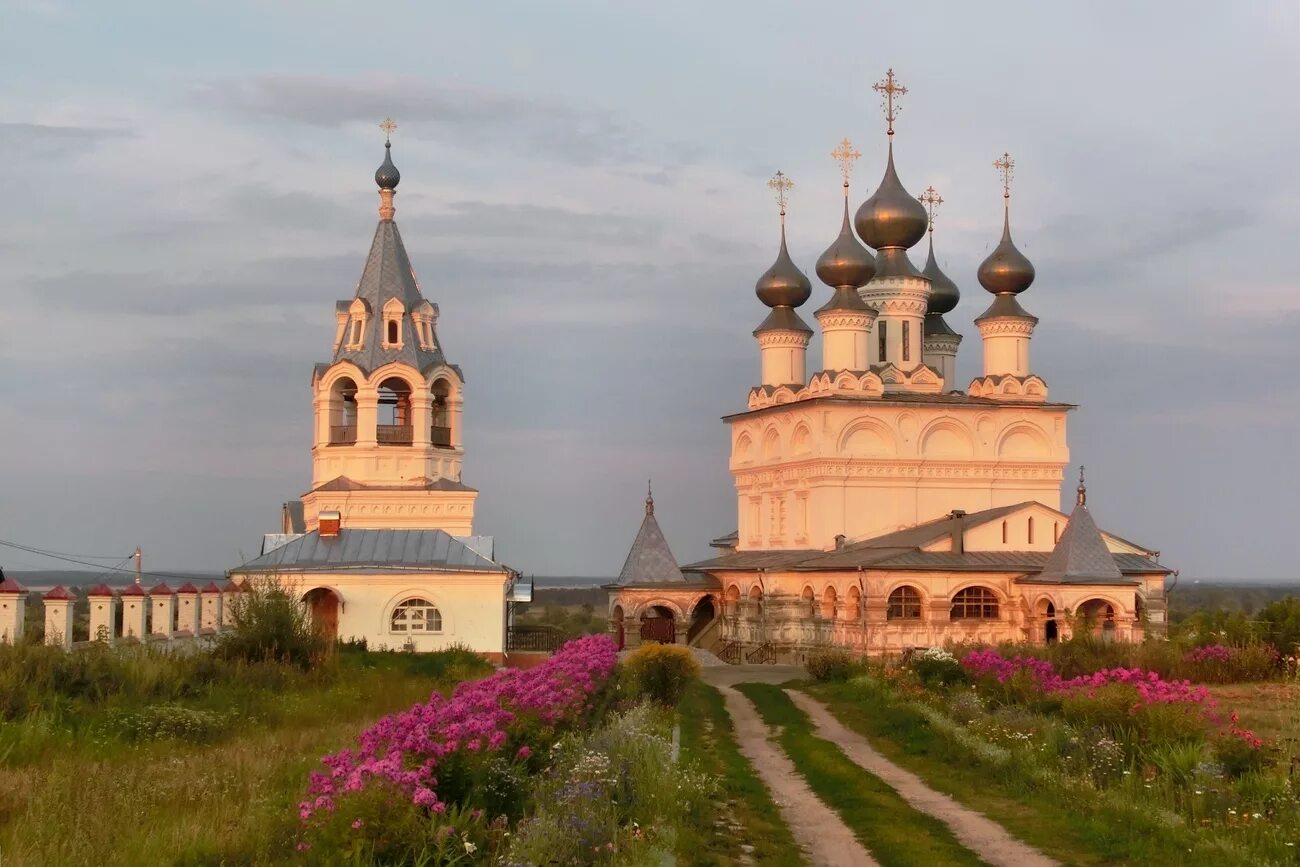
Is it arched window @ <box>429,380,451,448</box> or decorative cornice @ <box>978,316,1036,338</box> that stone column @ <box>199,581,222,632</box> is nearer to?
arched window @ <box>429,380,451,448</box>

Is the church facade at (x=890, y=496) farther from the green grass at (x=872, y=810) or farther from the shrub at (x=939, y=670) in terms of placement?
the green grass at (x=872, y=810)

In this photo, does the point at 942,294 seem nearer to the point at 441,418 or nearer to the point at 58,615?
the point at 441,418

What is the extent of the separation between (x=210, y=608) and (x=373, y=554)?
4.76m

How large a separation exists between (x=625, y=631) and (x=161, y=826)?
26.8 m

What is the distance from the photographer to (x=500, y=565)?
26.6m

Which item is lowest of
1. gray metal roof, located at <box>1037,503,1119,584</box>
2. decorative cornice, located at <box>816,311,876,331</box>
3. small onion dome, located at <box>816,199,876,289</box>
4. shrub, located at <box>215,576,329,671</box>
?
shrub, located at <box>215,576,329,671</box>

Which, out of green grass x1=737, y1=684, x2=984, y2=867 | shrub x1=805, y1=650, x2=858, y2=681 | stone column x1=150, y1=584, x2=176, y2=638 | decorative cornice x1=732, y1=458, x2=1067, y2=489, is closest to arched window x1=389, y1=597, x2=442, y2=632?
shrub x1=805, y1=650, x2=858, y2=681

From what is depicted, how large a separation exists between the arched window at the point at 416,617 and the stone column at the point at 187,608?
5818 mm

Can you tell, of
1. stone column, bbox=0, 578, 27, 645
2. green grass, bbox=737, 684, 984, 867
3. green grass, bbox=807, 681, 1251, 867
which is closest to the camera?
green grass, bbox=807, 681, 1251, 867

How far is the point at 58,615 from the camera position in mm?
16922

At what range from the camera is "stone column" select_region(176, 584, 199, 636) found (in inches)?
809

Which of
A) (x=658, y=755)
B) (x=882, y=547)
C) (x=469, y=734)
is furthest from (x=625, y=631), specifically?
(x=469, y=734)

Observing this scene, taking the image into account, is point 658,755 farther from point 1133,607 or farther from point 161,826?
point 1133,607

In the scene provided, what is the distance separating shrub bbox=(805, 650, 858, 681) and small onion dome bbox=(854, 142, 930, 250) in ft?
46.0
